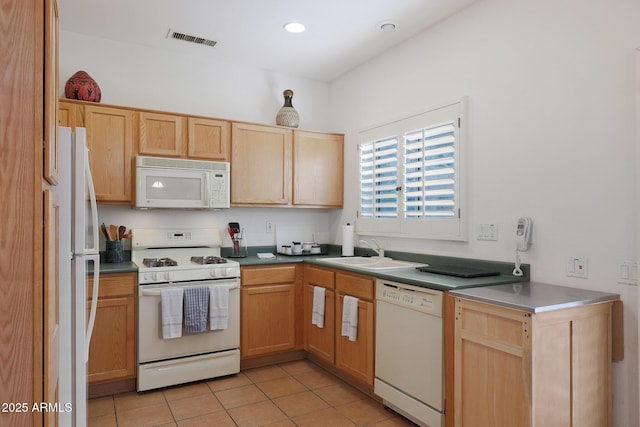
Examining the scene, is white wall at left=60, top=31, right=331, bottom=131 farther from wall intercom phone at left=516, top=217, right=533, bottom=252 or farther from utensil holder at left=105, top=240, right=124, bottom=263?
wall intercom phone at left=516, top=217, right=533, bottom=252

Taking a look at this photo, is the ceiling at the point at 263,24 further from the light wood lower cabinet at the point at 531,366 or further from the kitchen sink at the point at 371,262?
the light wood lower cabinet at the point at 531,366

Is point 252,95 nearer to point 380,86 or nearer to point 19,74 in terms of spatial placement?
point 380,86

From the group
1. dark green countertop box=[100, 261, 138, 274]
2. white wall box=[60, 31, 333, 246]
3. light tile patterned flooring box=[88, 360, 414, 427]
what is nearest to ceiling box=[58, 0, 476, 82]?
white wall box=[60, 31, 333, 246]

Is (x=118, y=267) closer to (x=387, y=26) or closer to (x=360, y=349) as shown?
(x=360, y=349)

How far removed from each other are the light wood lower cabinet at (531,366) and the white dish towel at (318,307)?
1439 mm

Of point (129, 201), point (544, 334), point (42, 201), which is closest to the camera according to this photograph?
point (42, 201)

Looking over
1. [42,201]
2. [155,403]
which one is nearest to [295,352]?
[155,403]

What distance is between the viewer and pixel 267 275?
143 inches

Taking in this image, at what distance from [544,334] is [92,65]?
3867 millimetres

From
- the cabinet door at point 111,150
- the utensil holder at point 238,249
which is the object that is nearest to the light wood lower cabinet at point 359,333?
the utensil holder at point 238,249

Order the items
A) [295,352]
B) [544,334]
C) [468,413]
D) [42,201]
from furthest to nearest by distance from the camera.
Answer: [295,352], [468,413], [544,334], [42,201]

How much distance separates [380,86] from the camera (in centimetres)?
387

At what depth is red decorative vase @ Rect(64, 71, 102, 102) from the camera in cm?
330

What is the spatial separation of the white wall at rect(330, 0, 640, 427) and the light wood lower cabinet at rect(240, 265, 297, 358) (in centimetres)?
127
